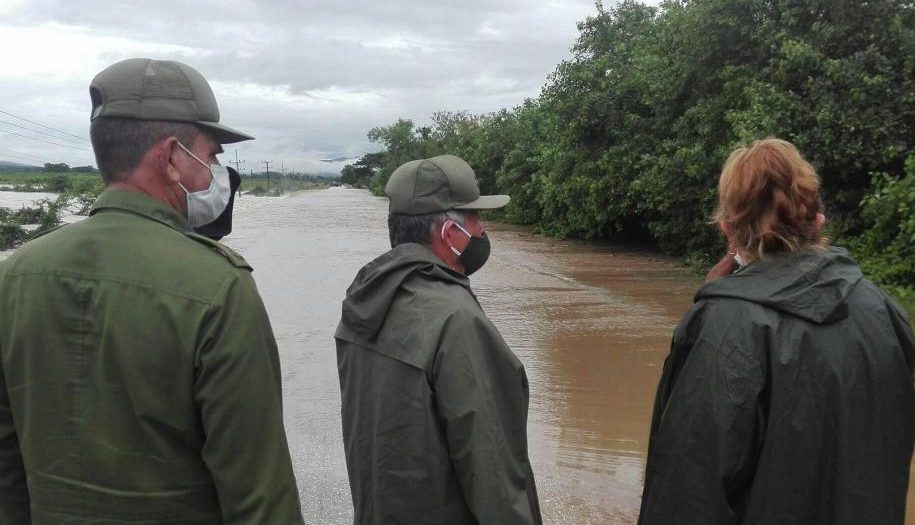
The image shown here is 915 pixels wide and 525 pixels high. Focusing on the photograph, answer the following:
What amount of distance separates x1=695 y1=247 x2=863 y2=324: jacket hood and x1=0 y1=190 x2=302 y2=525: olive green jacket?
125 centimetres

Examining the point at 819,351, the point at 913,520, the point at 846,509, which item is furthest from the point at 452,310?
the point at 913,520

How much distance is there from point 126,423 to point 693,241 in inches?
619

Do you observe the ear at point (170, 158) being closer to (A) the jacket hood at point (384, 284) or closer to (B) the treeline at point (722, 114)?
(A) the jacket hood at point (384, 284)

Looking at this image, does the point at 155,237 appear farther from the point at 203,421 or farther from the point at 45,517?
the point at 45,517

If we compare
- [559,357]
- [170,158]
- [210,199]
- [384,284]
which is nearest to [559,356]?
[559,357]

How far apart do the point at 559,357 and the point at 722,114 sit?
748 cm

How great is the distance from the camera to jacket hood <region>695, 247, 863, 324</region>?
83.0 inches

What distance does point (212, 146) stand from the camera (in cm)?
189

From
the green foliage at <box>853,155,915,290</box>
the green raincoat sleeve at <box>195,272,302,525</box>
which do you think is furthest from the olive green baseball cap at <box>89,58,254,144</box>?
the green foliage at <box>853,155,915,290</box>

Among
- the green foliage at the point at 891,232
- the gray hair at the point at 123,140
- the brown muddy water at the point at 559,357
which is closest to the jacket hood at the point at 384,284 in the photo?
the gray hair at the point at 123,140

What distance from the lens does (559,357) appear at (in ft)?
29.7

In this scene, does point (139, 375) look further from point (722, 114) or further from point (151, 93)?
point (722, 114)

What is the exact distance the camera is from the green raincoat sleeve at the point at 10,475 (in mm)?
1824

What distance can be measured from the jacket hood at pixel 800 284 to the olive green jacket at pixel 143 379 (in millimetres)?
1251
